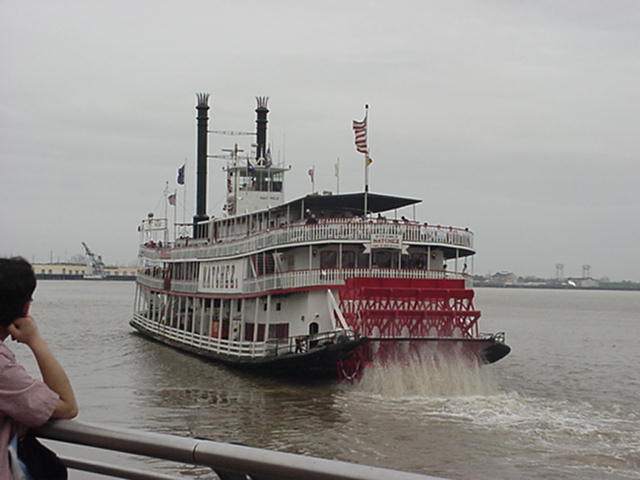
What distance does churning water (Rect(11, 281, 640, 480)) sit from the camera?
1398 cm

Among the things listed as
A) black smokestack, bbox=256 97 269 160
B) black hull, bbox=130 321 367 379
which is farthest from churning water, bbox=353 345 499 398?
black smokestack, bbox=256 97 269 160

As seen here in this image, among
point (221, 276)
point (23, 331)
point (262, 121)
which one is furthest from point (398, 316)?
point (262, 121)

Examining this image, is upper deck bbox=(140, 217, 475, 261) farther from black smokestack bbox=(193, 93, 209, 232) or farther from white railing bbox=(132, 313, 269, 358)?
black smokestack bbox=(193, 93, 209, 232)

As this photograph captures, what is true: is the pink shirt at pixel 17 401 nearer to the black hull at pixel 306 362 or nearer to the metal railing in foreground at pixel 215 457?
the metal railing in foreground at pixel 215 457

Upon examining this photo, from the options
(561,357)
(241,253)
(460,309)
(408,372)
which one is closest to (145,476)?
(408,372)

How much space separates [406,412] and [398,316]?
3700 millimetres

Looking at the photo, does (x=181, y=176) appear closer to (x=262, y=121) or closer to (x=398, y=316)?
(x=262, y=121)

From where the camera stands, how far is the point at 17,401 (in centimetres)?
264

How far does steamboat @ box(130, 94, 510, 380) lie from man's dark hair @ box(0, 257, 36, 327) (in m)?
16.9

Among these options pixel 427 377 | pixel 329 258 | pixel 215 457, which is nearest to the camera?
pixel 215 457

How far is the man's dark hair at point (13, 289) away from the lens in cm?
285

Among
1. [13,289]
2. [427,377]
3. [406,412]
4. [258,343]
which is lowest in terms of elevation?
[406,412]

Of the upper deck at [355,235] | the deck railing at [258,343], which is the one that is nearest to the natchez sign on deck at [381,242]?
the upper deck at [355,235]

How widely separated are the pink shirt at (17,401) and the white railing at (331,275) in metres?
19.0
